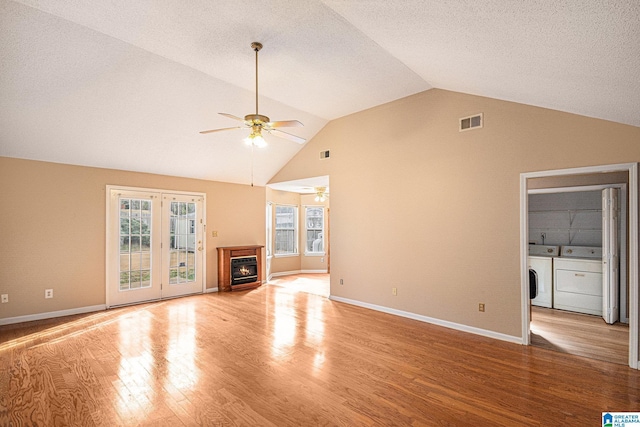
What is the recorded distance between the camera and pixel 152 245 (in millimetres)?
5840

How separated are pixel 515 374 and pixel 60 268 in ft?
21.2

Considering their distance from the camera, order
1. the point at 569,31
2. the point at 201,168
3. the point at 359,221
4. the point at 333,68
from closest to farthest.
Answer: the point at 569,31, the point at 333,68, the point at 359,221, the point at 201,168

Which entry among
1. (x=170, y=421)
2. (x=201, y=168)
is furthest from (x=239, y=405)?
→ (x=201, y=168)

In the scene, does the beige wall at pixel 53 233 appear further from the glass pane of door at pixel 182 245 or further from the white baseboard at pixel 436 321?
the white baseboard at pixel 436 321

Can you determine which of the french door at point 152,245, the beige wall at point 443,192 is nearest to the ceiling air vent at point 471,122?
the beige wall at point 443,192

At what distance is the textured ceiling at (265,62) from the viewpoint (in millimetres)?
1911

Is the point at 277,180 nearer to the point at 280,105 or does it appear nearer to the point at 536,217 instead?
the point at 280,105

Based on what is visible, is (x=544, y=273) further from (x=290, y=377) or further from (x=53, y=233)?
(x=53, y=233)

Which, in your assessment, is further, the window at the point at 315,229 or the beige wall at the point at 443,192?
the window at the point at 315,229

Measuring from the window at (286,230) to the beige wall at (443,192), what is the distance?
322 cm

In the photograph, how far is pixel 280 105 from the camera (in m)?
5.05

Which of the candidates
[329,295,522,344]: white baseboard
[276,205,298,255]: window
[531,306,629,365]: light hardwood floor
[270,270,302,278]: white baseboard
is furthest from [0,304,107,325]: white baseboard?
[531,306,629,365]: light hardwood floor

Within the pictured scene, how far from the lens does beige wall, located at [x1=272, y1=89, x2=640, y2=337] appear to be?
3.56 meters

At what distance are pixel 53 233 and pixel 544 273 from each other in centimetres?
819
